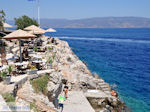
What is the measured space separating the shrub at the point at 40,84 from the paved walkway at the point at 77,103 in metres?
2.04

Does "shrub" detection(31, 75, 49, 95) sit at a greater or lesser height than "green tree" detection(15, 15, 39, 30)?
lesser

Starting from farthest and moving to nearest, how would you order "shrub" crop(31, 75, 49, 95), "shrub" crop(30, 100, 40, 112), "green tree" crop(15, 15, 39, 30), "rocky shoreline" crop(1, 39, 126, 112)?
1. "green tree" crop(15, 15, 39, 30)
2. "shrub" crop(31, 75, 49, 95)
3. "rocky shoreline" crop(1, 39, 126, 112)
4. "shrub" crop(30, 100, 40, 112)

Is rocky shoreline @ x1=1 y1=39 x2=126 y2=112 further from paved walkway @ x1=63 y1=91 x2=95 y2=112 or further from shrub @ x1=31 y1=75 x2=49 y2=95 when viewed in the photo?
paved walkway @ x1=63 y1=91 x2=95 y2=112

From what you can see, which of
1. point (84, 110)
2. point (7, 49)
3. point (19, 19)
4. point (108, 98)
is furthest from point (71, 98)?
point (19, 19)

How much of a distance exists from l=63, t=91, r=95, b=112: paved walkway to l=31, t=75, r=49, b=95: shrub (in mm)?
2040

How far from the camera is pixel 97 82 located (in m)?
18.1

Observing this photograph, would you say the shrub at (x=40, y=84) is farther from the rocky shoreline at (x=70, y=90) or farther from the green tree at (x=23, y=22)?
the green tree at (x=23, y=22)

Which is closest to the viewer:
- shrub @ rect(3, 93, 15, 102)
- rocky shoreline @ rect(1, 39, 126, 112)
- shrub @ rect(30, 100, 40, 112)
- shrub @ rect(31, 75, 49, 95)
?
shrub @ rect(3, 93, 15, 102)

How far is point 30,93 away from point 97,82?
8.90 meters

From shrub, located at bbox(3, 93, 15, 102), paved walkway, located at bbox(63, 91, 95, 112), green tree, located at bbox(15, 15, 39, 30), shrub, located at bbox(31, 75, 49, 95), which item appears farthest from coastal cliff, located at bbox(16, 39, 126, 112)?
green tree, located at bbox(15, 15, 39, 30)

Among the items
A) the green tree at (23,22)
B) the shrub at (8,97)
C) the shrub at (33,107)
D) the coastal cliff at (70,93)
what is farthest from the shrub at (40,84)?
the green tree at (23,22)

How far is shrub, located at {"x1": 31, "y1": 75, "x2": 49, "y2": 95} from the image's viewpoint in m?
11.7

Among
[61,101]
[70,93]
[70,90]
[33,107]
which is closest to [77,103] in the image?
[61,101]

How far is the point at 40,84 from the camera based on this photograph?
12055 millimetres
